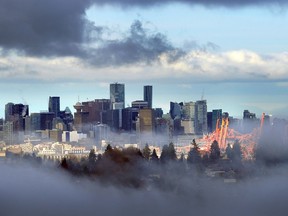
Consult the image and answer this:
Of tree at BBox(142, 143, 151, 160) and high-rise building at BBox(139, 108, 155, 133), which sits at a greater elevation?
high-rise building at BBox(139, 108, 155, 133)

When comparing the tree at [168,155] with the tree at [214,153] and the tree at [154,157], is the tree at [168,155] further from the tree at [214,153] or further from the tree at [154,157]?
the tree at [214,153]

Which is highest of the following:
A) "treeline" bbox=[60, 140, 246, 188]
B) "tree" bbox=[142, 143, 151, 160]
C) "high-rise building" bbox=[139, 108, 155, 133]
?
"high-rise building" bbox=[139, 108, 155, 133]

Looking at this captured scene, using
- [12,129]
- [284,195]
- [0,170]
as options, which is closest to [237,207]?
[284,195]

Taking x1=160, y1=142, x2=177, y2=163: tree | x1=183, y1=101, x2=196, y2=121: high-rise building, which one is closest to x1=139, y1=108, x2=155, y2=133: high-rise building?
x1=183, y1=101, x2=196, y2=121: high-rise building

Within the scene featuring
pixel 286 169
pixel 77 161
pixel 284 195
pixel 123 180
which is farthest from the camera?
pixel 77 161

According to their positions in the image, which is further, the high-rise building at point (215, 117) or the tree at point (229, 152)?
the high-rise building at point (215, 117)

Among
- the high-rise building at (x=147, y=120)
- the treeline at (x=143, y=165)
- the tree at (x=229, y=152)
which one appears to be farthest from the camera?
the high-rise building at (x=147, y=120)

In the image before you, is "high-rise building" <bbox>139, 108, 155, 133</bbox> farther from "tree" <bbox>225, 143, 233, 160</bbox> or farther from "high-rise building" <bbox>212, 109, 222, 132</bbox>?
"tree" <bbox>225, 143, 233, 160</bbox>

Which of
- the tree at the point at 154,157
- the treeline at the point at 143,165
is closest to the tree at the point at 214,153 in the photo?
the treeline at the point at 143,165

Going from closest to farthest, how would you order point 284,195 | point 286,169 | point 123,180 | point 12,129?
point 284,195 → point 123,180 → point 286,169 → point 12,129

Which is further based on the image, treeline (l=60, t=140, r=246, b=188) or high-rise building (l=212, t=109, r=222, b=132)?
high-rise building (l=212, t=109, r=222, b=132)

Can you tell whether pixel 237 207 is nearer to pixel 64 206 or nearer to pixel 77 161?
pixel 64 206
